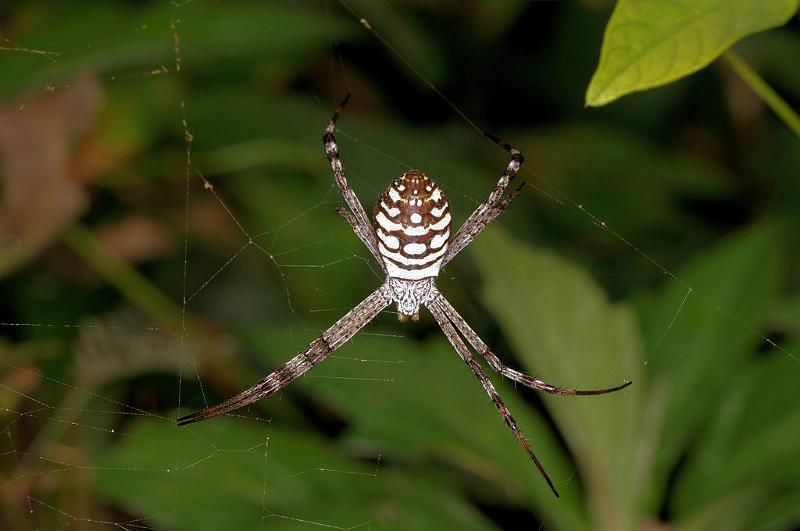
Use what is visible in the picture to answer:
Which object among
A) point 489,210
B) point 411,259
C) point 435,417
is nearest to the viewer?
point 411,259

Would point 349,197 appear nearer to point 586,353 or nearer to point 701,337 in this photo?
point 586,353

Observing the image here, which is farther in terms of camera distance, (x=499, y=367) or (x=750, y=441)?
(x=499, y=367)

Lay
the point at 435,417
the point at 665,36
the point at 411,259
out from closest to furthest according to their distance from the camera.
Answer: the point at 665,36, the point at 411,259, the point at 435,417

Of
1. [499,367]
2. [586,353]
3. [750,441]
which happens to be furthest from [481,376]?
[750,441]

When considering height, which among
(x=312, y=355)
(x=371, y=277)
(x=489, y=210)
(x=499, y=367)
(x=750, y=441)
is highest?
(x=489, y=210)

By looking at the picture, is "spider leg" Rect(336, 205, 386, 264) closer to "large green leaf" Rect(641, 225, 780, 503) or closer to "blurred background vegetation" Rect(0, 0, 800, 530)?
"blurred background vegetation" Rect(0, 0, 800, 530)

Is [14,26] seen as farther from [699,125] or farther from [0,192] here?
[699,125]
